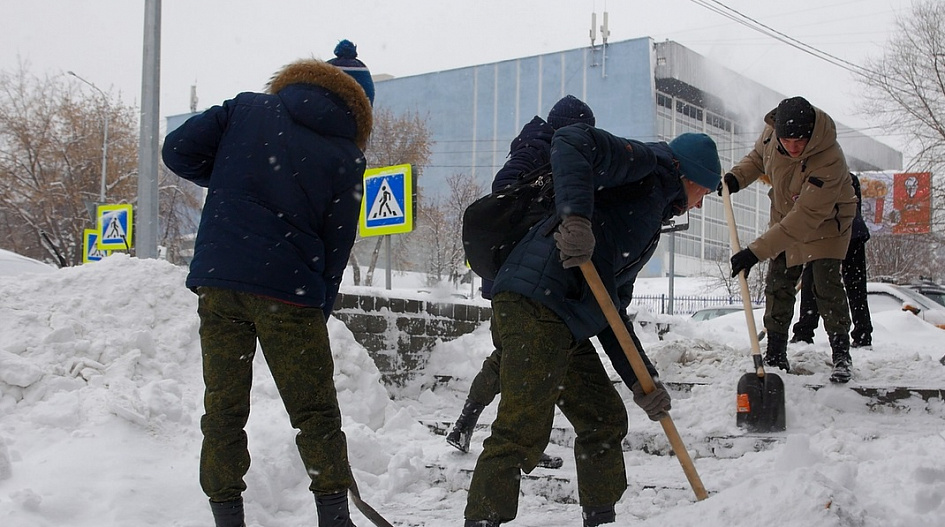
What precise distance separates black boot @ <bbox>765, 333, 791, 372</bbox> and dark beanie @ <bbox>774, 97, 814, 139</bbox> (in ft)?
4.43

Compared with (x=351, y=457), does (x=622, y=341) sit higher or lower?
higher

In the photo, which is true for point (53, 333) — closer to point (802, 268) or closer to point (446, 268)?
point (802, 268)

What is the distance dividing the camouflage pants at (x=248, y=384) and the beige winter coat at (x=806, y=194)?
8.08 ft

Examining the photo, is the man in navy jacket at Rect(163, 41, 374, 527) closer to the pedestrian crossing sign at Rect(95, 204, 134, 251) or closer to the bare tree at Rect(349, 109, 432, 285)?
the pedestrian crossing sign at Rect(95, 204, 134, 251)

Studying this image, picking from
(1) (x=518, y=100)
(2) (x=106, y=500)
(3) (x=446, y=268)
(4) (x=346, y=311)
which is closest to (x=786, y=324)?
(4) (x=346, y=311)

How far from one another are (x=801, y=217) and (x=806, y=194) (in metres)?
0.16

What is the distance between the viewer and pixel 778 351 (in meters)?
5.05

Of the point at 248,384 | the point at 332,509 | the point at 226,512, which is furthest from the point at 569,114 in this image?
the point at 226,512

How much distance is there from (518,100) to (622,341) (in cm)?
4291

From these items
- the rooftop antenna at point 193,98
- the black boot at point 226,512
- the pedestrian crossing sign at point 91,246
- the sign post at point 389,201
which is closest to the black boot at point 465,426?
the black boot at point 226,512

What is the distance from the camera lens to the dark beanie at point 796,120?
429cm

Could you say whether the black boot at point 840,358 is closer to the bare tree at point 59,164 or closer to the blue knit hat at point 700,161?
the blue knit hat at point 700,161

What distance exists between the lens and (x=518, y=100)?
44.6 metres

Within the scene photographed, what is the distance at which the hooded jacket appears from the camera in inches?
102
